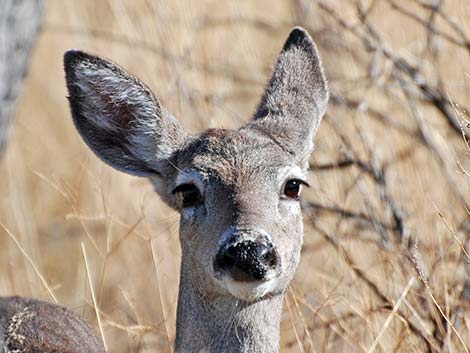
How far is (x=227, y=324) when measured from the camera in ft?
19.6

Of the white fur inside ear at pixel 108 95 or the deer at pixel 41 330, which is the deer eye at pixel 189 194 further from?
the deer at pixel 41 330

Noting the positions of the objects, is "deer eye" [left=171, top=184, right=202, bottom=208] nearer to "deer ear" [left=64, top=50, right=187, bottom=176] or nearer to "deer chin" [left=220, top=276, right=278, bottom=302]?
"deer ear" [left=64, top=50, right=187, bottom=176]

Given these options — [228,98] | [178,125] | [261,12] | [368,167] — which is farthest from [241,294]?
[261,12]

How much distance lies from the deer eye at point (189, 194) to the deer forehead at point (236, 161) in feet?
0.09

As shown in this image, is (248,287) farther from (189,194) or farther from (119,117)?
(119,117)

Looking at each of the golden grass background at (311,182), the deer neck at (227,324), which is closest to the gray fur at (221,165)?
the deer neck at (227,324)

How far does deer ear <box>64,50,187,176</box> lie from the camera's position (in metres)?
6.53

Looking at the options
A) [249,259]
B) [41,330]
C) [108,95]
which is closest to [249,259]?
[249,259]

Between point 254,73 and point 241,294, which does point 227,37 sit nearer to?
point 254,73

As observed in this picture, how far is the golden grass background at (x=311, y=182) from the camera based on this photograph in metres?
7.11

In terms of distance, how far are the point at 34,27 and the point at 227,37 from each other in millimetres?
3286

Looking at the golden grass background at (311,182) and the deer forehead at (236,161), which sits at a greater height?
the deer forehead at (236,161)

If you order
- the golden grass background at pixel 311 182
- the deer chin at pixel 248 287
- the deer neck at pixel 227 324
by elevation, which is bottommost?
the golden grass background at pixel 311 182

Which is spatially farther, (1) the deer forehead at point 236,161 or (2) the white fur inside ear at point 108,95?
(2) the white fur inside ear at point 108,95
